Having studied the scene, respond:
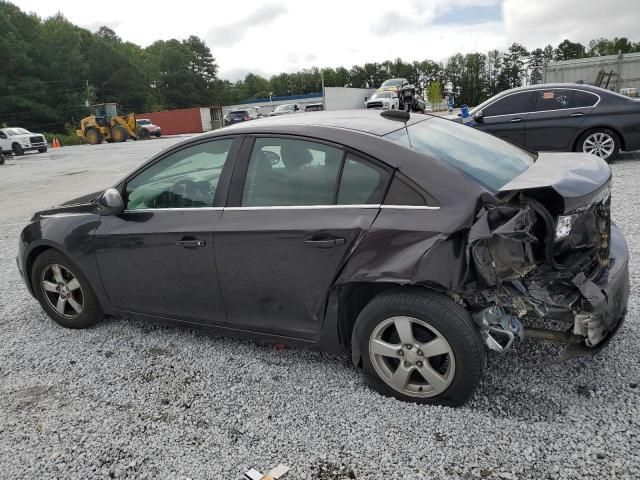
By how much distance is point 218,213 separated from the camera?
310 cm

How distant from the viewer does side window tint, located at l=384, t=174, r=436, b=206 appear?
254cm

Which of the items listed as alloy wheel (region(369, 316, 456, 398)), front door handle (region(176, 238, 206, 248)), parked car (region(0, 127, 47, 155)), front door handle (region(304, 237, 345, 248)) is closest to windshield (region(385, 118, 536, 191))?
front door handle (region(304, 237, 345, 248))

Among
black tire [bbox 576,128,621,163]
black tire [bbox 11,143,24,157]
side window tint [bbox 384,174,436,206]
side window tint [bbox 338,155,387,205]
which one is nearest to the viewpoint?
side window tint [bbox 384,174,436,206]

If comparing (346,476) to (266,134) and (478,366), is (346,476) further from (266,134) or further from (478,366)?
(266,134)

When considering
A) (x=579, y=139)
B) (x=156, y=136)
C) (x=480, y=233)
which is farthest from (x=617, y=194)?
(x=156, y=136)

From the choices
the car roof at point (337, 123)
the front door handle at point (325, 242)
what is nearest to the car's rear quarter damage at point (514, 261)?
the front door handle at point (325, 242)

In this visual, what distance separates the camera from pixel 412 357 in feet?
8.55

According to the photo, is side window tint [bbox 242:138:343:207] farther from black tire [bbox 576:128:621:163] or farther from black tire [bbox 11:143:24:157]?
black tire [bbox 11:143:24:157]

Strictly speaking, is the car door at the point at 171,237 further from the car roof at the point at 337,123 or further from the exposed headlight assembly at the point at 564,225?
the exposed headlight assembly at the point at 564,225

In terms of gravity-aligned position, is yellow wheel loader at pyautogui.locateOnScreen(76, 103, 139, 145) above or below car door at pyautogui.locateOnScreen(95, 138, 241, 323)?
above

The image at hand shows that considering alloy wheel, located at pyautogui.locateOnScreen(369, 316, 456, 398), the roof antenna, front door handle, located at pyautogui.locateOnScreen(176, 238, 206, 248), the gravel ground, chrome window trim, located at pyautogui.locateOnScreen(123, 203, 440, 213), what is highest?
the roof antenna

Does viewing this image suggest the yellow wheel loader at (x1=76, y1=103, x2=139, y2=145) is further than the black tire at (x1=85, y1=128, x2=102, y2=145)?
No

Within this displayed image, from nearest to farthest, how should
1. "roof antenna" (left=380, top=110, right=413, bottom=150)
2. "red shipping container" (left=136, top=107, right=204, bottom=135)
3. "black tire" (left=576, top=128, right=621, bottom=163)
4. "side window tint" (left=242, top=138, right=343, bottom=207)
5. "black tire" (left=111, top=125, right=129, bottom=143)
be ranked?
"side window tint" (left=242, top=138, right=343, bottom=207), "roof antenna" (left=380, top=110, right=413, bottom=150), "black tire" (left=576, top=128, right=621, bottom=163), "black tire" (left=111, top=125, right=129, bottom=143), "red shipping container" (left=136, top=107, right=204, bottom=135)

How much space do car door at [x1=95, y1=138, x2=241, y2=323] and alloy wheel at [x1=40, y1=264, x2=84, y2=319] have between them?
0.44 metres
